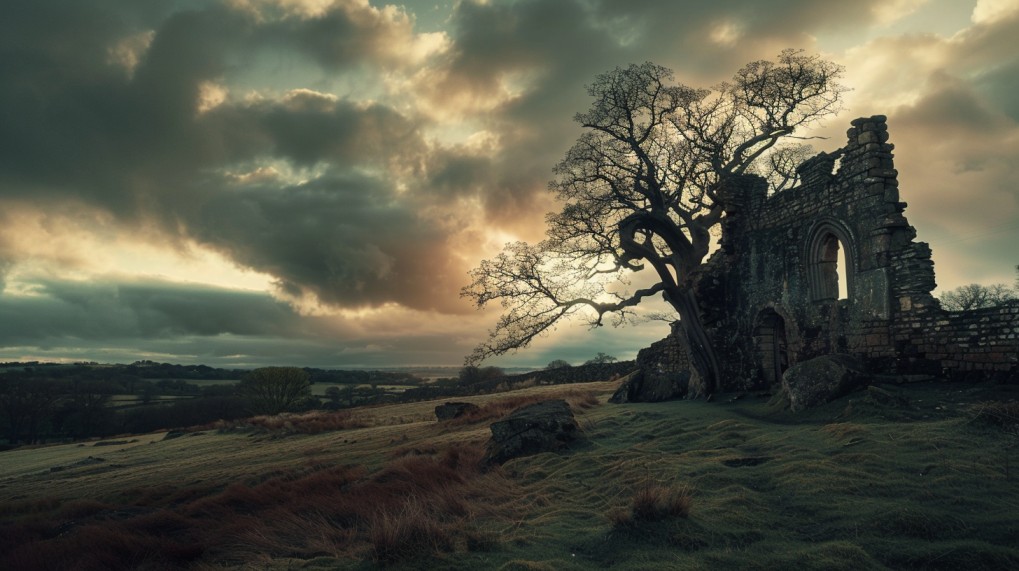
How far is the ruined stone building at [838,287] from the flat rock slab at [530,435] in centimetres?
858

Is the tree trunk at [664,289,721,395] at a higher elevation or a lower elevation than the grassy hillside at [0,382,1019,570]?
higher

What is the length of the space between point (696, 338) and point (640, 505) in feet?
49.3

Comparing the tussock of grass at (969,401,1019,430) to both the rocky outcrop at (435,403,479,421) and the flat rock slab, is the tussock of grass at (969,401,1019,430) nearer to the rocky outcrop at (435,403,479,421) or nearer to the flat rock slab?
the flat rock slab

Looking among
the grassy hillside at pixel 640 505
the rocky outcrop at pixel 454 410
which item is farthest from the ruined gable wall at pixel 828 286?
the rocky outcrop at pixel 454 410

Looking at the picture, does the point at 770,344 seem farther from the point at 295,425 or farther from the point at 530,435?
the point at 295,425

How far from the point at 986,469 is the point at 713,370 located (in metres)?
13.2

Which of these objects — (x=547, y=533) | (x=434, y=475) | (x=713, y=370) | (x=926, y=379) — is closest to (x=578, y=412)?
(x=713, y=370)

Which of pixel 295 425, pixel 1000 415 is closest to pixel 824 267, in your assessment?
pixel 1000 415

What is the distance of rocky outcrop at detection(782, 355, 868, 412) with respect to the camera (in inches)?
496

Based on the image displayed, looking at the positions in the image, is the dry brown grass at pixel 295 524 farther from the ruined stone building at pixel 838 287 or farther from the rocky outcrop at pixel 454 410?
the ruined stone building at pixel 838 287

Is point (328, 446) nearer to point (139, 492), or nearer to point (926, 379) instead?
point (139, 492)

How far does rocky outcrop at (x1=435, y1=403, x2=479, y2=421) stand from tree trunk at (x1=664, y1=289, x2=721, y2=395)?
30.2 ft

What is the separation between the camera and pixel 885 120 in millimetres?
14109

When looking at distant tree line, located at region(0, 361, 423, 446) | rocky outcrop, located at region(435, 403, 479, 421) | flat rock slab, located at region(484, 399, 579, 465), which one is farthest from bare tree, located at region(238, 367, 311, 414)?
flat rock slab, located at region(484, 399, 579, 465)
